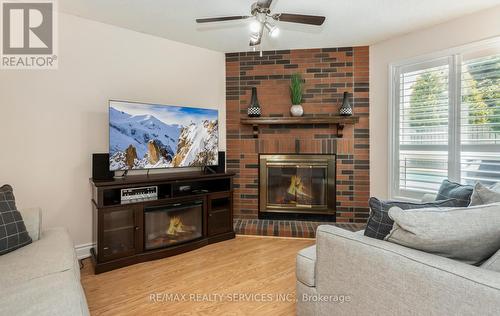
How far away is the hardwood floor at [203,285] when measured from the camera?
181 centimetres

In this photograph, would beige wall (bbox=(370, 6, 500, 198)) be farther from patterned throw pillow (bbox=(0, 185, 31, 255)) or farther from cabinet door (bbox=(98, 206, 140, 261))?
patterned throw pillow (bbox=(0, 185, 31, 255))

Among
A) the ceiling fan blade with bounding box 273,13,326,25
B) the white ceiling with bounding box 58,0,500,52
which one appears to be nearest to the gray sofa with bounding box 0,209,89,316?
the white ceiling with bounding box 58,0,500,52

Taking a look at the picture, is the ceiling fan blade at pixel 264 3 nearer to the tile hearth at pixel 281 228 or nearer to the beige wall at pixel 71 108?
the beige wall at pixel 71 108

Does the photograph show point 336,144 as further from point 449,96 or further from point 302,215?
point 449,96

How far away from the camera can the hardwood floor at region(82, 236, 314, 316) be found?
1.81m

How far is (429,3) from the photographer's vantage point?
7.68 feet

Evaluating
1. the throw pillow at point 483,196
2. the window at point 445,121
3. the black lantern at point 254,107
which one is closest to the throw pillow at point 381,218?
the throw pillow at point 483,196

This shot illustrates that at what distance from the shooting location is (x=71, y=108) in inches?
100.0

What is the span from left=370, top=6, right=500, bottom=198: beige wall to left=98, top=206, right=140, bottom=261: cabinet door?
9.44ft

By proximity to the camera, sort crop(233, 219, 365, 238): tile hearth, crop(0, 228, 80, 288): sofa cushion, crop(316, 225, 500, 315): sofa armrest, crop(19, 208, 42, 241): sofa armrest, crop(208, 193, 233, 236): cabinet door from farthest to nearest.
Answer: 1. crop(233, 219, 365, 238): tile hearth
2. crop(208, 193, 233, 236): cabinet door
3. crop(19, 208, 42, 241): sofa armrest
4. crop(0, 228, 80, 288): sofa cushion
5. crop(316, 225, 500, 315): sofa armrest

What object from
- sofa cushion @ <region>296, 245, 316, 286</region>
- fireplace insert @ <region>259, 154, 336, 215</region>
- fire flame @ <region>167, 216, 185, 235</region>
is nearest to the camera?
sofa cushion @ <region>296, 245, 316, 286</region>

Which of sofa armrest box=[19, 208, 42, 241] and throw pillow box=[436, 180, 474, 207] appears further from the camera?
sofa armrest box=[19, 208, 42, 241]

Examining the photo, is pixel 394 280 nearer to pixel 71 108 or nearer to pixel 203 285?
pixel 203 285

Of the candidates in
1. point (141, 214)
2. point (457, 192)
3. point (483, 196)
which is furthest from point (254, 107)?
point (483, 196)
